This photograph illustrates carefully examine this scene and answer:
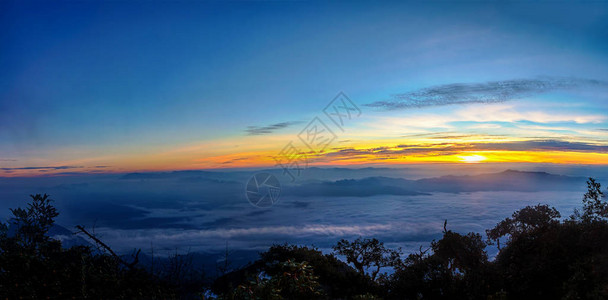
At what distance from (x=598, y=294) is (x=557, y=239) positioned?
13.5ft

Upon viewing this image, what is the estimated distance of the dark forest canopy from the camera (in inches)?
247

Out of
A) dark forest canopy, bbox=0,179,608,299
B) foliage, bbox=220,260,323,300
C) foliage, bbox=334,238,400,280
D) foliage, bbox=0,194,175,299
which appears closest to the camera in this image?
foliage, bbox=220,260,323,300

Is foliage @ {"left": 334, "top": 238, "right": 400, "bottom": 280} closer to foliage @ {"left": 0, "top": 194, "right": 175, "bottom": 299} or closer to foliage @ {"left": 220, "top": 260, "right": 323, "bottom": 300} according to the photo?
foliage @ {"left": 220, "top": 260, "right": 323, "bottom": 300}

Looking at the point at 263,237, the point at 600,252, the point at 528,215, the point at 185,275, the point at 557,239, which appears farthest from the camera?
the point at 263,237

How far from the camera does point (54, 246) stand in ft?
29.5

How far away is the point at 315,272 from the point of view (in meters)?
10.7

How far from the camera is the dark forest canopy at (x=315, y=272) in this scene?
627cm

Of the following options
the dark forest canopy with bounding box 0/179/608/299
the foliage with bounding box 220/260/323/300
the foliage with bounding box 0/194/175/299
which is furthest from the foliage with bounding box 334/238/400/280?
the foliage with bounding box 0/194/175/299

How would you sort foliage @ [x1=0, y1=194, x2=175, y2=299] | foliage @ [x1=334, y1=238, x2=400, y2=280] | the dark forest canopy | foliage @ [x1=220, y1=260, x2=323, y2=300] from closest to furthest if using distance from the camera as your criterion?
foliage @ [x1=220, y1=260, x2=323, y2=300] < foliage @ [x1=0, y1=194, x2=175, y2=299] < the dark forest canopy < foliage @ [x1=334, y1=238, x2=400, y2=280]

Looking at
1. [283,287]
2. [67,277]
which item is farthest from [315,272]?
[67,277]

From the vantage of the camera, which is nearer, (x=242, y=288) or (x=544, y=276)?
(x=242, y=288)

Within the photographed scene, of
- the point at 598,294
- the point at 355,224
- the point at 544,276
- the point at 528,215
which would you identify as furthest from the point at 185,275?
the point at 355,224

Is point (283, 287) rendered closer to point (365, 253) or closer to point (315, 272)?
point (315, 272)

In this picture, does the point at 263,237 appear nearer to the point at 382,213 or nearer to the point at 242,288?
the point at 382,213
